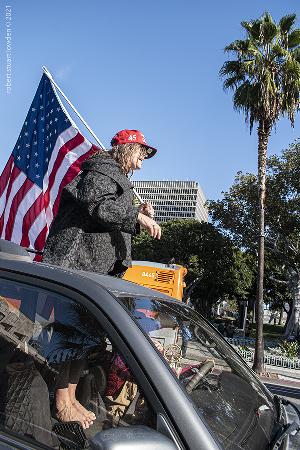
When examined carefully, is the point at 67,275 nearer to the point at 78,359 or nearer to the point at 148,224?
the point at 78,359

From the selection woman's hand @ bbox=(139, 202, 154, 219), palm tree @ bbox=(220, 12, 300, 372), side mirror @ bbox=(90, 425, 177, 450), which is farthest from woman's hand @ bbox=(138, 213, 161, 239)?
palm tree @ bbox=(220, 12, 300, 372)

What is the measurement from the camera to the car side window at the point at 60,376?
60.5 inches

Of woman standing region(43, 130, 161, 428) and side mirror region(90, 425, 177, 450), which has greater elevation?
woman standing region(43, 130, 161, 428)

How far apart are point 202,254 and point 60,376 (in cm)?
4087

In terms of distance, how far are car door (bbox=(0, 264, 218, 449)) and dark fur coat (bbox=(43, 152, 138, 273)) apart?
84 cm

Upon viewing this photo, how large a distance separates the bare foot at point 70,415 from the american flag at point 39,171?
4547mm

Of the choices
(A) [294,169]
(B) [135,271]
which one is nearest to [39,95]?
(B) [135,271]

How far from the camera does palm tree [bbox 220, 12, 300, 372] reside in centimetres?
1720

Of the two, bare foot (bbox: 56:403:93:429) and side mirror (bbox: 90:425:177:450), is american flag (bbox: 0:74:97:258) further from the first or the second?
side mirror (bbox: 90:425:177:450)

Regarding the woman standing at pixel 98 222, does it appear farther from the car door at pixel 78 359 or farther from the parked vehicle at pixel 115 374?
the car door at pixel 78 359

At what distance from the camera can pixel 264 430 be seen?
1701mm

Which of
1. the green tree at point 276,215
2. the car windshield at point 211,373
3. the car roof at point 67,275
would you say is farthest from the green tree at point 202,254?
the car roof at point 67,275

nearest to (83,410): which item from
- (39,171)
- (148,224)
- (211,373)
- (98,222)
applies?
(211,373)

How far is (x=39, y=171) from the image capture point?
664cm
